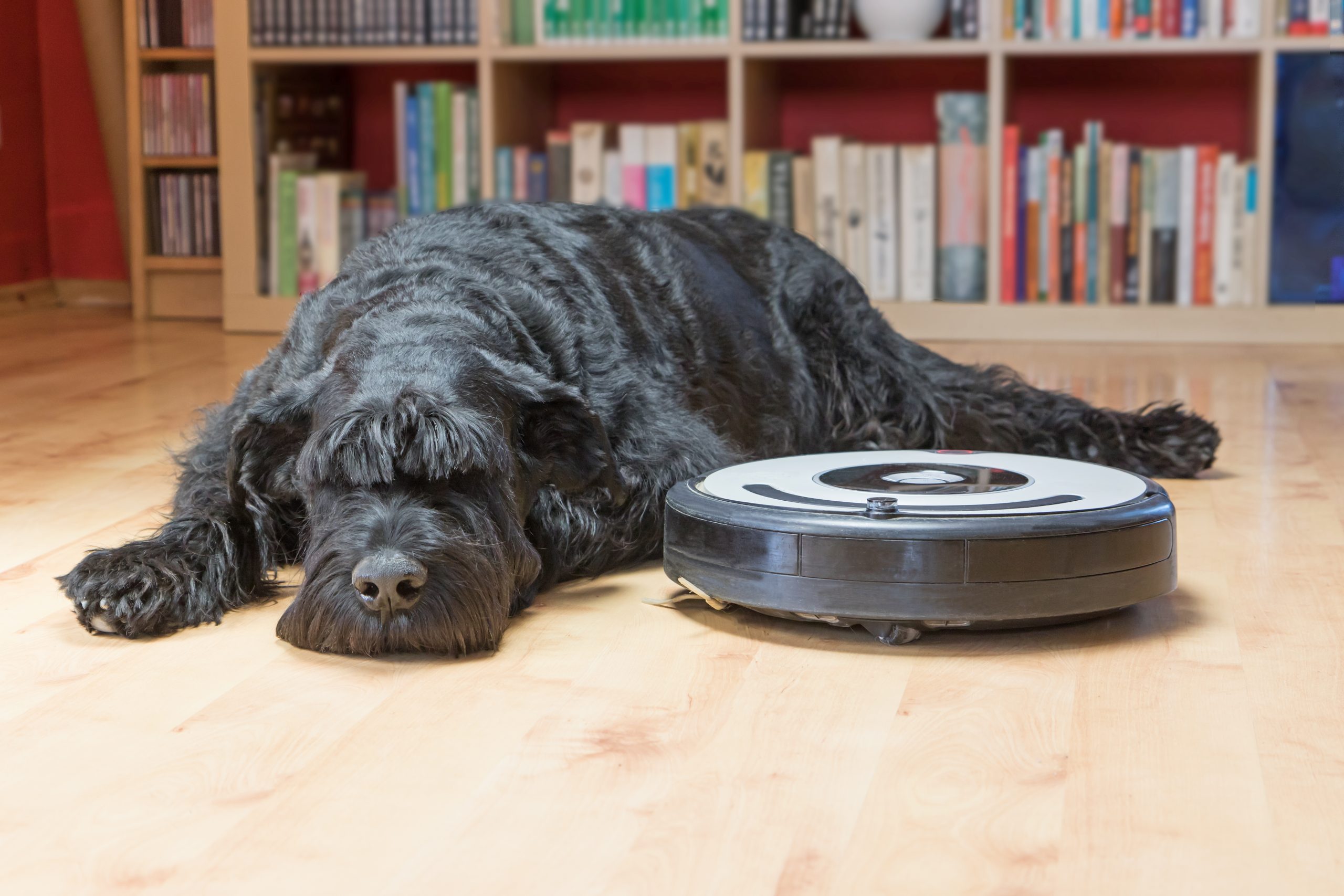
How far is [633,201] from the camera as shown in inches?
183

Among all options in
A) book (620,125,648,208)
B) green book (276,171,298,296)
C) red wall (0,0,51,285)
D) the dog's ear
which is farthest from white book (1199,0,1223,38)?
red wall (0,0,51,285)

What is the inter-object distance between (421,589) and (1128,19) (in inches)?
133

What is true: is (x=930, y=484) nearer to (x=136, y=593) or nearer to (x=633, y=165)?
(x=136, y=593)

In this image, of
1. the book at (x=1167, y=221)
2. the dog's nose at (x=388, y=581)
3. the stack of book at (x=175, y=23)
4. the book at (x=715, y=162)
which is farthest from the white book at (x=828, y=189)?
the dog's nose at (x=388, y=581)

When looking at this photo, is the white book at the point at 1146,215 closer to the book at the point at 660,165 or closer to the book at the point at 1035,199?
the book at the point at 1035,199

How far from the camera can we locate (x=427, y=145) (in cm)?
473

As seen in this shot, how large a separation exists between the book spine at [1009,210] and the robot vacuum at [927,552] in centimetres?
270

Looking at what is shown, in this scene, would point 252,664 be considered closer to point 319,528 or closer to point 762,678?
point 319,528

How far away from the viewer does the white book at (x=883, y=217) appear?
177 inches

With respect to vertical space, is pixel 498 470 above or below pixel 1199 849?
above

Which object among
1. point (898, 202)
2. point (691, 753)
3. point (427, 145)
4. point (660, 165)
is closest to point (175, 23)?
point (427, 145)

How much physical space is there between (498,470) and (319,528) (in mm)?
202

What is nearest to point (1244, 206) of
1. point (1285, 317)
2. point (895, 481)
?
point (1285, 317)

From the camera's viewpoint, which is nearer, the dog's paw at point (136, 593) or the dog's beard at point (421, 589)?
the dog's beard at point (421, 589)
